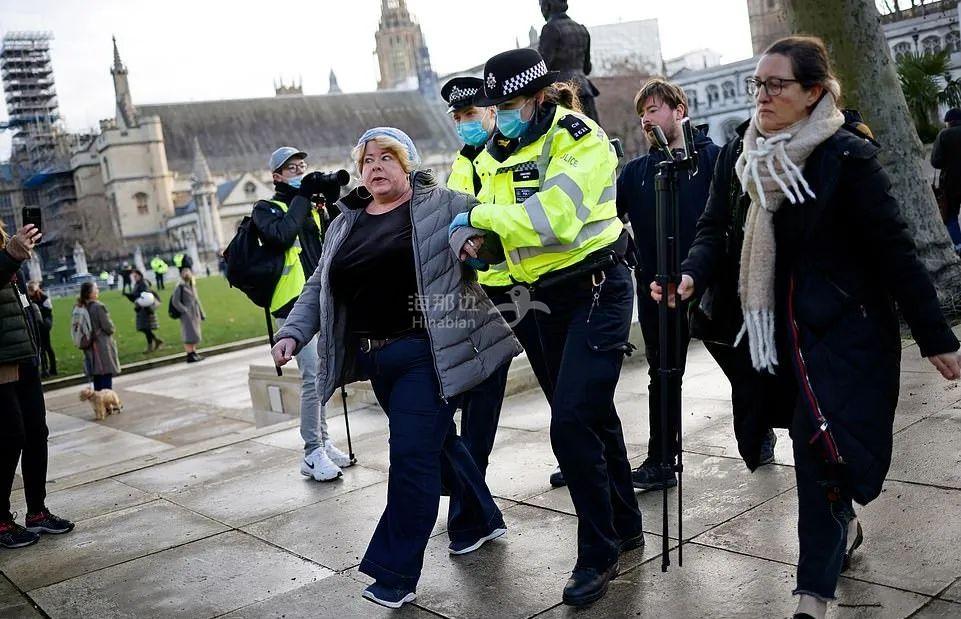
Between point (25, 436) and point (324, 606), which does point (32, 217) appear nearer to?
point (25, 436)

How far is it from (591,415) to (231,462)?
13.7ft

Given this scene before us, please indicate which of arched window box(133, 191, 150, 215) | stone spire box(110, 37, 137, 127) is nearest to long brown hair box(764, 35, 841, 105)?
arched window box(133, 191, 150, 215)

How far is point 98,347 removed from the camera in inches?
503

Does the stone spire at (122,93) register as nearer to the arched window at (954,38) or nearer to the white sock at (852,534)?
the arched window at (954,38)

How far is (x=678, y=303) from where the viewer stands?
3404 millimetres

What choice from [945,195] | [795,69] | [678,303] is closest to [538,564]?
[678,303]

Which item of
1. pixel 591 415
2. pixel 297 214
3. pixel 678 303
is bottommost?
pixel 591 415

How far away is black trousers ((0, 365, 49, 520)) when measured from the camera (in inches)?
211

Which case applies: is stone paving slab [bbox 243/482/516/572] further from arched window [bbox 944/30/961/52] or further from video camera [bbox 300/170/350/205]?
arched window [bbox 944/30/961/52]

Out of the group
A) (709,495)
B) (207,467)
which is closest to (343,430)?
(207,467)

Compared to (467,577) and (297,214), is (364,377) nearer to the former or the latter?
(467,577)

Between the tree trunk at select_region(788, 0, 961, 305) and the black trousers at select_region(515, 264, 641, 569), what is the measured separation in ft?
21.2

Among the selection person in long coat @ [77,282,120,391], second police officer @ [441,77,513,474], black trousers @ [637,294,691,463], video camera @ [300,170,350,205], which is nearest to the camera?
second police officer @ [441,77,513,474]

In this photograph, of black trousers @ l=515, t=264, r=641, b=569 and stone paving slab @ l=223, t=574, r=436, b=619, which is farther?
stone paving slab @ l=223, t=574, r=436, b=619
